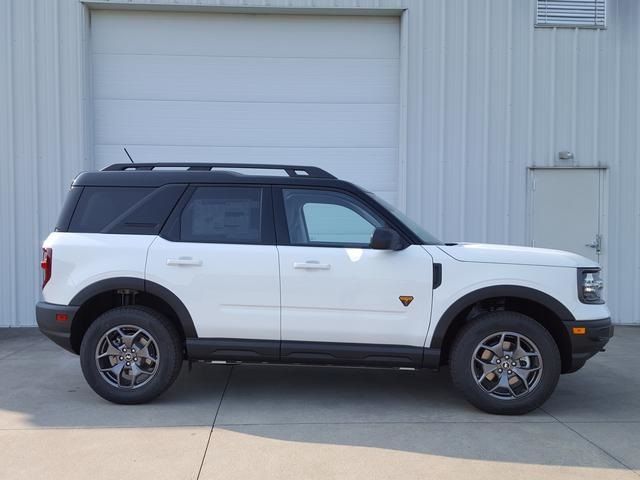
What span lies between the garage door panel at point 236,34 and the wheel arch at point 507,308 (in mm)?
5219

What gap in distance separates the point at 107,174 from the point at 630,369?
5695mm

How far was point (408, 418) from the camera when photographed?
4.88 metres

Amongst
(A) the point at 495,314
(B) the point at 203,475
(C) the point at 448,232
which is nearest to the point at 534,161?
(C) the point at 448,232

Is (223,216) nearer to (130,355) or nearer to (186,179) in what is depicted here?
(186,179)

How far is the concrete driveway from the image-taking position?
3.89m

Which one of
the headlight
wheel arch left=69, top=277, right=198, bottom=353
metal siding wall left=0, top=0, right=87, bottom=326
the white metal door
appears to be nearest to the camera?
the headlight

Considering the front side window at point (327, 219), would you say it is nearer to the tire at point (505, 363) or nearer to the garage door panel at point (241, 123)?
the tire at point (505, 363)

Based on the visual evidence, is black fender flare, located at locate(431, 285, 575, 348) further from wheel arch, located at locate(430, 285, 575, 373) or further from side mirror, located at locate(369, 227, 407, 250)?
side mirror, located at locate(369, 227, 407, 250)

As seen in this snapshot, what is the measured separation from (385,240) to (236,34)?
5451 mm

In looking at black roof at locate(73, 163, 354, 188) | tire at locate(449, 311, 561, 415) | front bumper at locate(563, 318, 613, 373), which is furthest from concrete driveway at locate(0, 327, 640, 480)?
black roof at locate(73, 163, 354, 188)

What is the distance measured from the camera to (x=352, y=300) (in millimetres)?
4895

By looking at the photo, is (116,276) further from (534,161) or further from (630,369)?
(534,161)

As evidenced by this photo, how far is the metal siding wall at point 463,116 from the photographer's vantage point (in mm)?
8758

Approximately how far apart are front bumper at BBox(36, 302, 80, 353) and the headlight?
408 cm
